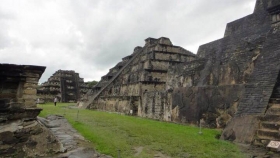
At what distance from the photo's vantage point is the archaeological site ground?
4566 millimetres

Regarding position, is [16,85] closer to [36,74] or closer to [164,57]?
[36,74]

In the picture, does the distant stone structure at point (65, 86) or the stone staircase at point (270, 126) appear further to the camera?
the distant stone structure at point (65, 86)

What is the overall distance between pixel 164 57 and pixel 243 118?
582 inches

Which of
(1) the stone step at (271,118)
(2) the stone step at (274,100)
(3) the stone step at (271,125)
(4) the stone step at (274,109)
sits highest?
(2) the stone step at (274,100)

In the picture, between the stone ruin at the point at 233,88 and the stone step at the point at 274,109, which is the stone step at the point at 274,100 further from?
the stone step at the point at 274,109

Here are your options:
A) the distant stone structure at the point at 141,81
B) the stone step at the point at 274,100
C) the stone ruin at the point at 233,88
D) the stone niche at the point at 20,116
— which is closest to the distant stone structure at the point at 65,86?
the distant stone structure at the point at 141,81

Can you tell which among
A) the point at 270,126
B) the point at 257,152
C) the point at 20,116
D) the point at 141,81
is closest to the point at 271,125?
the point at 270,126

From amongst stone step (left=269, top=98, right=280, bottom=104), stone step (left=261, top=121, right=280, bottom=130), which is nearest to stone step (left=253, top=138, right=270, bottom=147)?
stone step (left=261, top=121, right=280, bottom=130)

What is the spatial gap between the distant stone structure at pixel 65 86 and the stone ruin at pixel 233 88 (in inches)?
866

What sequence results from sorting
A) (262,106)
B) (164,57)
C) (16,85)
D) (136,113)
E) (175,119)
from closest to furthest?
(16,85), (262,106), (175,119), (136,113), (164,57)

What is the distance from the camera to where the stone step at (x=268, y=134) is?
5.90 m

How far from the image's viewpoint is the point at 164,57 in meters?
21.3

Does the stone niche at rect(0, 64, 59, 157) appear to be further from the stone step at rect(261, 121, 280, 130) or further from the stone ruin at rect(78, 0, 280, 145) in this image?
the stone step at rect(261, 121, 280, 130)

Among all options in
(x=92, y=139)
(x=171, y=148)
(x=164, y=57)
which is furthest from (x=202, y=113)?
(x=164, y=57)
